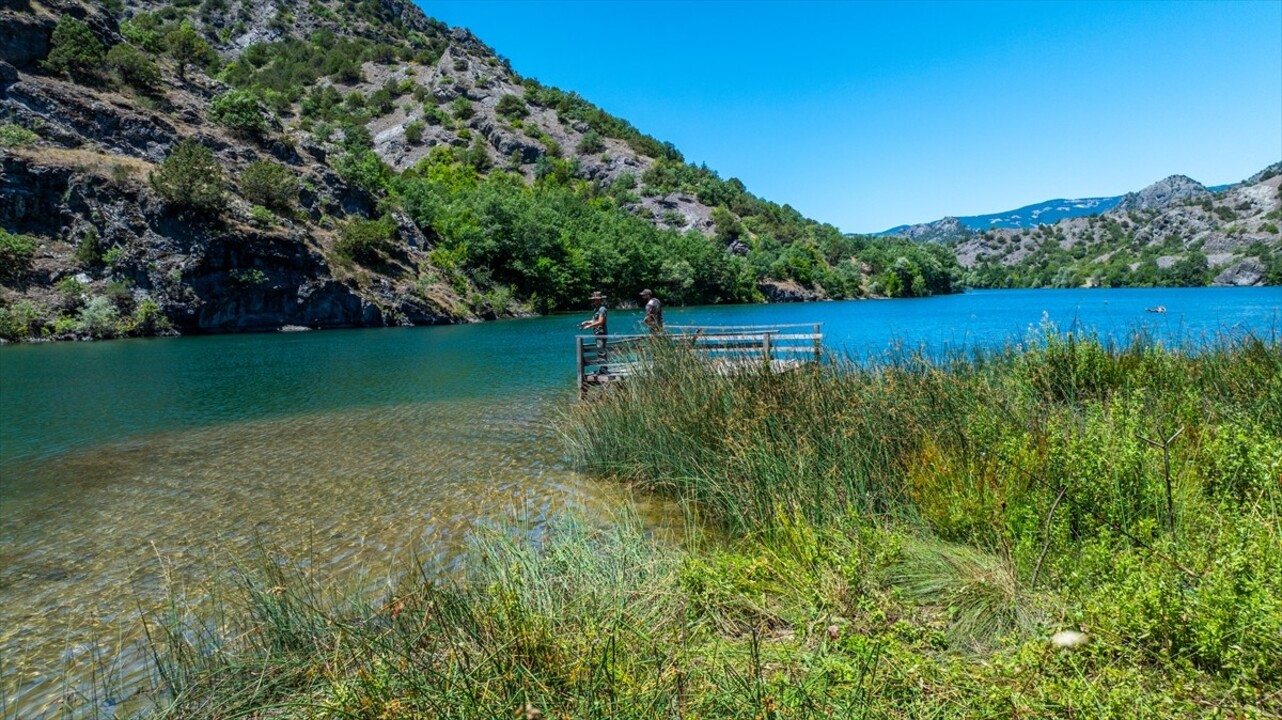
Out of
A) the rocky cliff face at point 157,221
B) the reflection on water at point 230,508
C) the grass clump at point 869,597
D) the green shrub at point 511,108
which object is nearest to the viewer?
the grass clump at point 869,597

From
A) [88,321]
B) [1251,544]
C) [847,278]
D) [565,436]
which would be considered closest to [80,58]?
[88,321]

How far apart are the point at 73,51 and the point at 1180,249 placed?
198293 millimetres

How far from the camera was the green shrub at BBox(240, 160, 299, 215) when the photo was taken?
45750 mm

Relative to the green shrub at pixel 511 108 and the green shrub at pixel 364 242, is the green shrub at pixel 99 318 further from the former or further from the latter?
the green shrub at pixel 511 108

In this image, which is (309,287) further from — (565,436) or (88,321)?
(565,436)

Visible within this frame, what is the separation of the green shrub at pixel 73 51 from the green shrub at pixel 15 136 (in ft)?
24.6

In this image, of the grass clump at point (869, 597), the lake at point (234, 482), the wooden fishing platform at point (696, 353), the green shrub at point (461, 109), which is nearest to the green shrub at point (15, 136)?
the lake at point (234, 482)

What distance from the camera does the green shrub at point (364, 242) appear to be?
48344 millimetres

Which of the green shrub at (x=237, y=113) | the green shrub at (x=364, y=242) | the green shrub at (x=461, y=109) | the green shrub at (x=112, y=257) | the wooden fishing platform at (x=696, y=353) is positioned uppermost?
the green shrub at (x=461, y=109)

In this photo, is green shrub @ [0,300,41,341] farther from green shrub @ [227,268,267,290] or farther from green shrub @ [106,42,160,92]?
green shrub @ [106,42,160,92]

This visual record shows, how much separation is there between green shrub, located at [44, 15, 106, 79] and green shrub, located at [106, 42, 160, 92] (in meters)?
0.85

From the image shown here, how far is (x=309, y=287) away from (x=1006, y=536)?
155ft

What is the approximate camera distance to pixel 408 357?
25828 mm

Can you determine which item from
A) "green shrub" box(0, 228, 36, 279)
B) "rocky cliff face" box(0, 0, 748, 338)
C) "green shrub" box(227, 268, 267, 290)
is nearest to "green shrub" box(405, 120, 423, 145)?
"rocky cliff face" box(0, 0, 748, 338)
